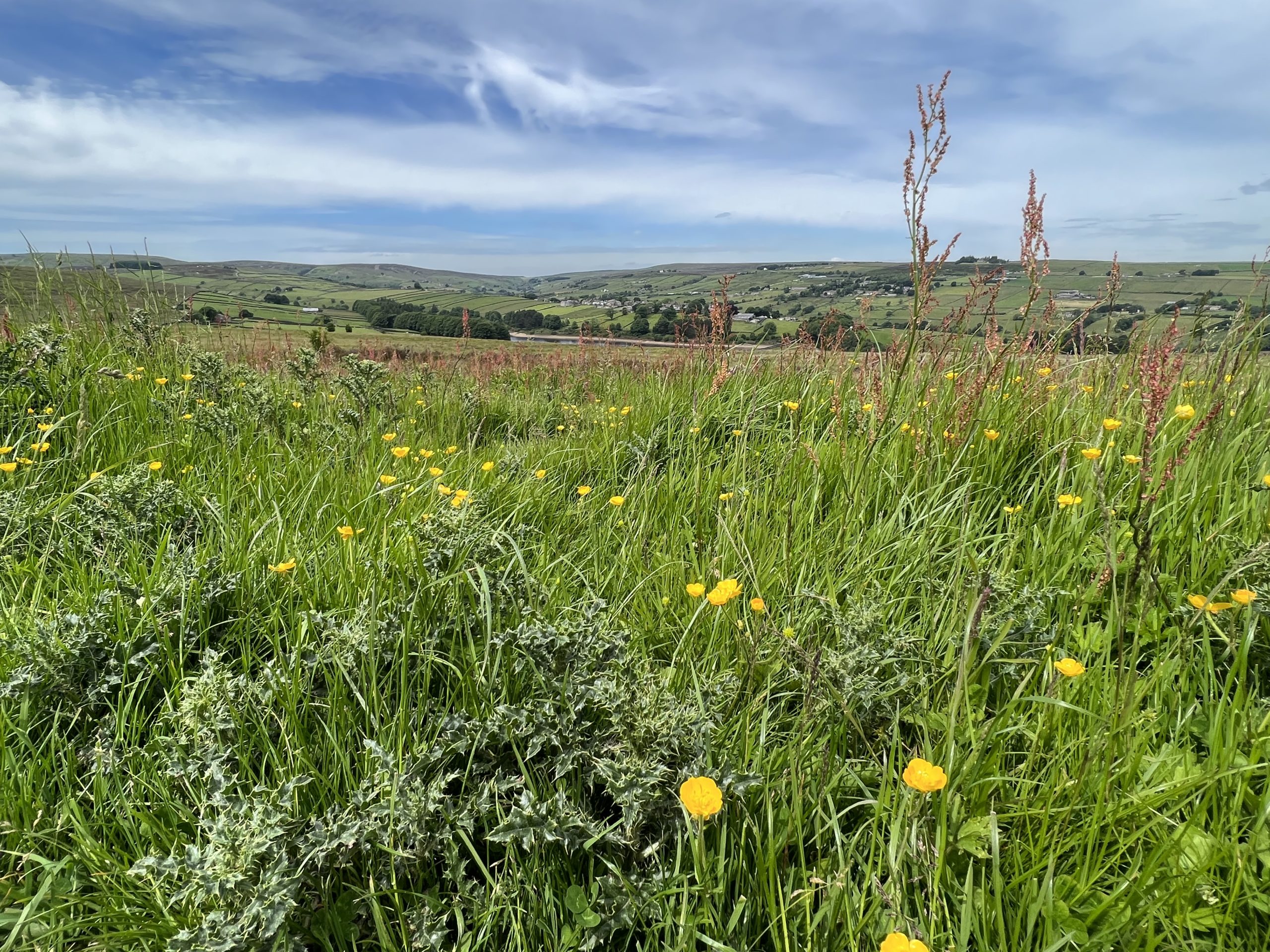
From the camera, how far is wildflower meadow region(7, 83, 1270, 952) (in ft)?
4.09

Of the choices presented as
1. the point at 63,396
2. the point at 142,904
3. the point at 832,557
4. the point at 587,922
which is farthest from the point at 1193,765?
the point at 63,396

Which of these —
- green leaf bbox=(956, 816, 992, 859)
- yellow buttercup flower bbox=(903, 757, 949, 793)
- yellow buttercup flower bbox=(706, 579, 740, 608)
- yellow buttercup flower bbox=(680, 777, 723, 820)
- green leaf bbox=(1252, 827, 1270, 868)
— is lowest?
green leaf bbox=(956, 816, 992, 859)

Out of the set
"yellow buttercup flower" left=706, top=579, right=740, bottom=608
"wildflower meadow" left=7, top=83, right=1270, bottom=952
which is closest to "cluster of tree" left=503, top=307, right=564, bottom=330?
"wildflower meadow" left=7, top=83, right=1270, bottom=952

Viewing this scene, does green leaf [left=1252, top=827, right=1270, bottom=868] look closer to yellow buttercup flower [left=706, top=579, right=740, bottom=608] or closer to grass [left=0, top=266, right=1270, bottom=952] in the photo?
grass [left=0, top=266, right=1270, bottom=952]

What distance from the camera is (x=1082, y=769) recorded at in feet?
4.42

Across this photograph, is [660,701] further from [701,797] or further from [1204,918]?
[1204,918]

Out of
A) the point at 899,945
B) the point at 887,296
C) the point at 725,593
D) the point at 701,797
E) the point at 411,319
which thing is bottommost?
the point at 899,945

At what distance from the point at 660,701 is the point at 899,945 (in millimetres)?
672

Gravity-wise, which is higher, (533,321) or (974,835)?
(533,321)

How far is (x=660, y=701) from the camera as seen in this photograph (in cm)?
154

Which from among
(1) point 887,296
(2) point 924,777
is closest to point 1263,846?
(2) point 924,777

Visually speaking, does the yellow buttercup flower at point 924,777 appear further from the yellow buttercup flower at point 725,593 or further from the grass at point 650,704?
the yellow buttercup flower at point 725,593

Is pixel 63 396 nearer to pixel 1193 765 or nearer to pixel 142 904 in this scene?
pixel 142 904

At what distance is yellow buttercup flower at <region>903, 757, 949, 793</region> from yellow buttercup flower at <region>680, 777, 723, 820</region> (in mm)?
344
